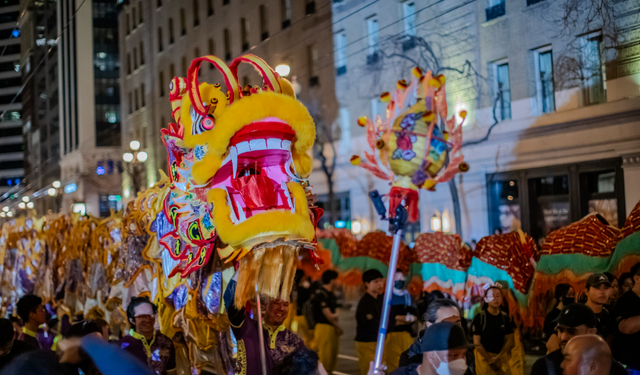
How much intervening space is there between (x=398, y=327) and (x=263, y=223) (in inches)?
151

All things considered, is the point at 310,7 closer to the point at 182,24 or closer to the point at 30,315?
the point at 182,24

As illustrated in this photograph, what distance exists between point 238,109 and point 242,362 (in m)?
1.57

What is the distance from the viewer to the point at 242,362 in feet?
13.0

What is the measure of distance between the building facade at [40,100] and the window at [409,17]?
10.1 metres

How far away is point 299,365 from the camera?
2.55 meters

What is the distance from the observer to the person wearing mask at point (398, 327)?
6.63 metres

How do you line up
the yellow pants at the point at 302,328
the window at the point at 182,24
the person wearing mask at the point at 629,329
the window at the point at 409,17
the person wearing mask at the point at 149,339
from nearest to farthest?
the person wearing mask at the point at 629,329 < the person wearing mask at the point at 149,339 < the yellow pants at the point at 302,328 < the window at the point at 409,17 < the window at the point at 182,24

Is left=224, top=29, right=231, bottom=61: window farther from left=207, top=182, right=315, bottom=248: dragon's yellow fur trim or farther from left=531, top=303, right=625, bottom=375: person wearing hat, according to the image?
left=531, top=303, right=625, bottom=375: person wearing hat

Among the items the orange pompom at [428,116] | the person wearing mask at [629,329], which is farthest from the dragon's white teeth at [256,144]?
the orange pompom at [428,116]

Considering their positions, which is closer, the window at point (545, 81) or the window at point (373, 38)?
the window at point (545, 81)

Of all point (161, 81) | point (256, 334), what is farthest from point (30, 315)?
point (161, 81)

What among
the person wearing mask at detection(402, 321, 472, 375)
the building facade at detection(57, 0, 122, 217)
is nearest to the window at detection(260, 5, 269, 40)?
the building facade at detection(57, 0, 122, 217)

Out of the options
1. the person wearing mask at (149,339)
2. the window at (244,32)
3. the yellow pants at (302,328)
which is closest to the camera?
the person wearing mask at (149,339)

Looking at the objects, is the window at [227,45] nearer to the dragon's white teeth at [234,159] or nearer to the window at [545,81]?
the window at [545,81]
